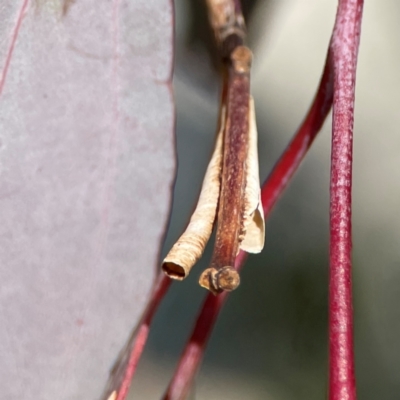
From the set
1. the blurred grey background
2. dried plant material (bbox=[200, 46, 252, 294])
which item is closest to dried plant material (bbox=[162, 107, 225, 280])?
dried plant material (bbox=[200, 46, 252, 294])

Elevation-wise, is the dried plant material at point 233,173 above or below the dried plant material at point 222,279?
above

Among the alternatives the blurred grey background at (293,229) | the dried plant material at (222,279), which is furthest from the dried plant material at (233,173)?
the blurred grey background at (293,229)

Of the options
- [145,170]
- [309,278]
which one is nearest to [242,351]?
[309,278]

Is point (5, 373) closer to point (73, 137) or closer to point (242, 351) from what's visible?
point (73, 137)

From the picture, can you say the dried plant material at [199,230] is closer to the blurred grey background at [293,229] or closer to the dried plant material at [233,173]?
the dried plant material at [233,173]

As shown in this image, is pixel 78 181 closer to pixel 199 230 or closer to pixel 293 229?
pixel 199 230
